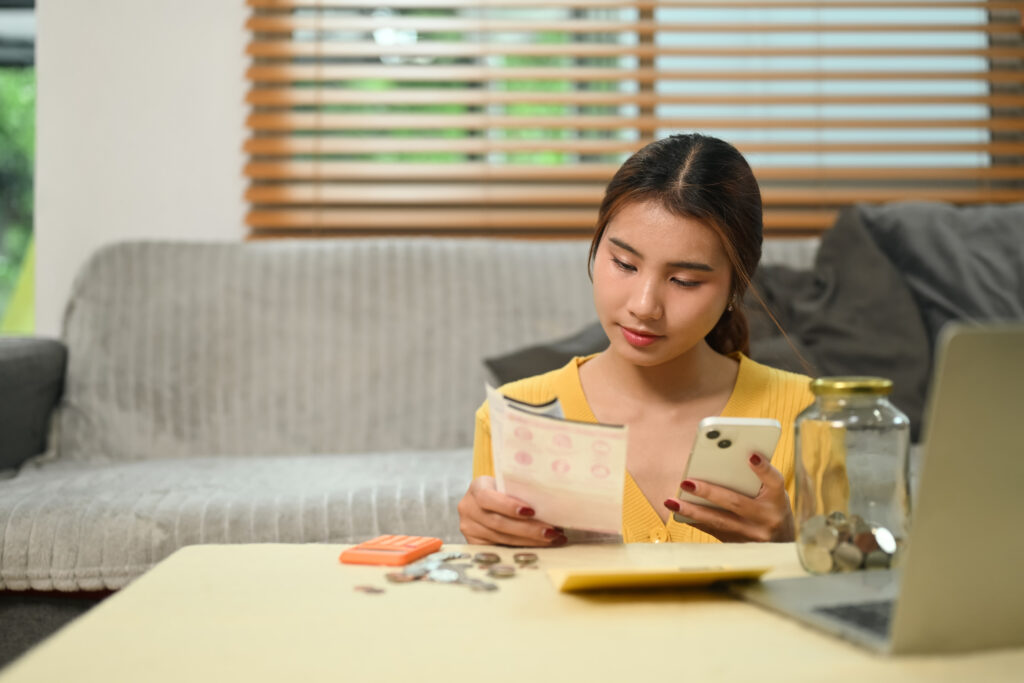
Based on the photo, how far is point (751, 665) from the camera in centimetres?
55

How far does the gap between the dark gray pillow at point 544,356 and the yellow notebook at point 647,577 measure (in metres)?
1.33

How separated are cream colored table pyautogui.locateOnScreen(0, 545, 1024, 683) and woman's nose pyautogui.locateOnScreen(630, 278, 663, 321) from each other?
1.38ft

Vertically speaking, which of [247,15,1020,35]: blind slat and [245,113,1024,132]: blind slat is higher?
[247,15,1020,35]: blind slat

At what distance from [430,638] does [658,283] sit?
2.17ft

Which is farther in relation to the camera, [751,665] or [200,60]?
[200,60]

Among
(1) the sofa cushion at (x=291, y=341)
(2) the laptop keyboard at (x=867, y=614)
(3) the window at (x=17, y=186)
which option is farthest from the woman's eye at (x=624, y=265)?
(3) the window at (x=17, y=186)

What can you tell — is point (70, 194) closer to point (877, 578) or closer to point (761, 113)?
point (761, 113)

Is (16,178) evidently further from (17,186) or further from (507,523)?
(507,523)

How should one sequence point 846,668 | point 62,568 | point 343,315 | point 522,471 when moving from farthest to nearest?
point 343,315 < point 62,568 < point 522,471 < point 846,668

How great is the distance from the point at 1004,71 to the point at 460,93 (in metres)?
1.65

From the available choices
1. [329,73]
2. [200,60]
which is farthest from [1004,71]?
[200,60]

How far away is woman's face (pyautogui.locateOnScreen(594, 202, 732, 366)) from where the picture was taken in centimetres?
117

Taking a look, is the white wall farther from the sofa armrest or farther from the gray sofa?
the sofa armrest

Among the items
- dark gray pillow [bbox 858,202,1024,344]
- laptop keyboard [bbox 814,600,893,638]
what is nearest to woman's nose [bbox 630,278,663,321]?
laptop keyboard [bbox 814,600,893,638]
